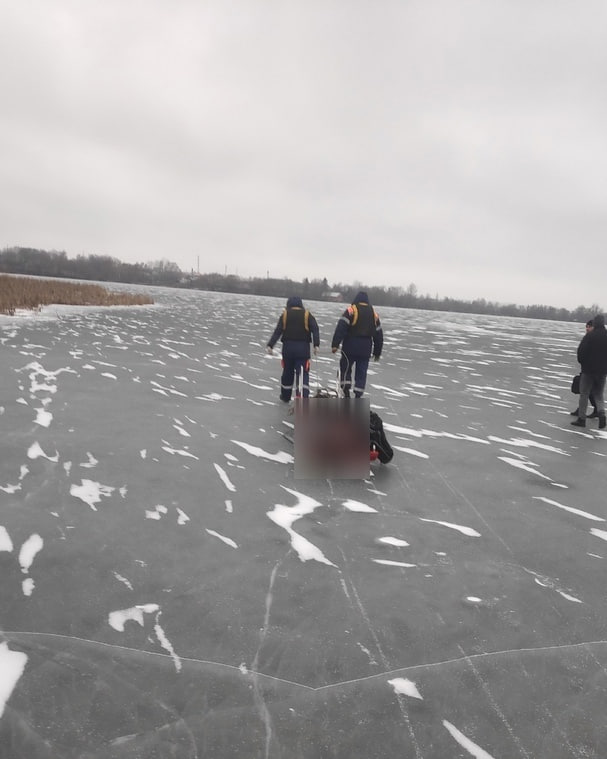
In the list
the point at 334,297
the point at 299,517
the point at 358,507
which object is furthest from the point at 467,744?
the point at 334,297

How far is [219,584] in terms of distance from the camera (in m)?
3.34

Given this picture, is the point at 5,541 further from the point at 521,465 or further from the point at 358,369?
the point at 358,369

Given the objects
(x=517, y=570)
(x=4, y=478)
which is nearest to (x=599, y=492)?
(x=517, y=570)

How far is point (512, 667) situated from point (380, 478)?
291cm

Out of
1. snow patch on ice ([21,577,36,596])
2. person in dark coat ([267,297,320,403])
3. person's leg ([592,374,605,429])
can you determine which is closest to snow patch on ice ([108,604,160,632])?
snow patch on ice ([21,577,36,596])

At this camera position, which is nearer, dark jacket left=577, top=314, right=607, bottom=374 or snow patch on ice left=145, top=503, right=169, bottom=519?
snow patch on ice left=145, top=503, right=169, bottom=519

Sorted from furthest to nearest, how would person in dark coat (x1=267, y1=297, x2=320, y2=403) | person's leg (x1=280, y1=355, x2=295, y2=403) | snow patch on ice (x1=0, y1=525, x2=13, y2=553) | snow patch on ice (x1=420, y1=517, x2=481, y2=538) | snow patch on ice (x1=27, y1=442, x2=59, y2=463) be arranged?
person's leg (x1=280, y1=355, x2=295, y2=403)
person in dark coat (x1=267, y1=297, x2=320, y2=403)
snow patch on ice (x1=27, y1=442, x2=59, y2=463)
snow patch on ice (x1=420, y1=517, x2=481, y2=538)
snow patch on ice (x1=0, y1=525, x2=13, y2=553)

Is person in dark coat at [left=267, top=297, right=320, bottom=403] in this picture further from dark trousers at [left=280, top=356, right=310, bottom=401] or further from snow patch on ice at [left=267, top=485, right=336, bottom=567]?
snow patch on ice at [left=267, top=485, right=336, bottom=567]

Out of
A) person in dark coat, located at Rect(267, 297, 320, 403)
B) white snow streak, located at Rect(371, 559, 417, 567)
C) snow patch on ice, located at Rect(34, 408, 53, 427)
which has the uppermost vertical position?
person in dark coat, located at Rect(267, 297, 320, 403)

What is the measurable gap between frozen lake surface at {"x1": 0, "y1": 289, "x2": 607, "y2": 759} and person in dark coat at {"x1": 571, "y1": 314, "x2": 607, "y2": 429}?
1420 millimetres

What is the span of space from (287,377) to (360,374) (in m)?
1.33

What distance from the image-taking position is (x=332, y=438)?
5.46 m

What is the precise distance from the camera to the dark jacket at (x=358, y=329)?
8336 mm

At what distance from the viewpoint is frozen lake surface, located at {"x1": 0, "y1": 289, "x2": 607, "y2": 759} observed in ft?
7.50
